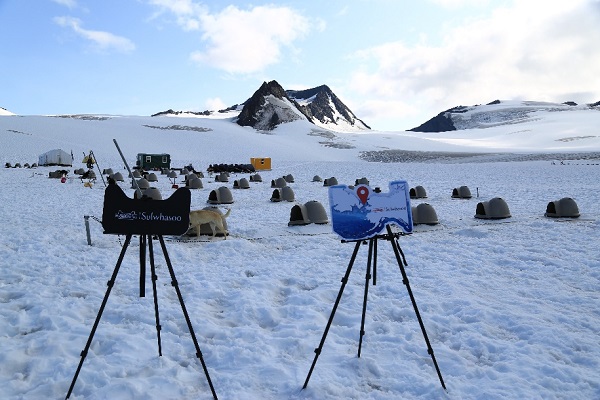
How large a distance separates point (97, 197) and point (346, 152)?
59959mm

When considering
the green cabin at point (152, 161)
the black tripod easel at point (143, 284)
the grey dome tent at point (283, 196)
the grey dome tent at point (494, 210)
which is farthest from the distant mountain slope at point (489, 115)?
the black tripod easel at point (143, 284)

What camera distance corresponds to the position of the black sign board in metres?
4.80

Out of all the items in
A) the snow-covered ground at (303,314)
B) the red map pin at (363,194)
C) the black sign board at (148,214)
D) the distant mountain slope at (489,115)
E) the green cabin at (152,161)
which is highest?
the distant mountain slope at (489,115)

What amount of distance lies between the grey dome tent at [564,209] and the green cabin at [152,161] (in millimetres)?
43245

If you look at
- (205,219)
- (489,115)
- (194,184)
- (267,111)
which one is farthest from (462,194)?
(489,115)

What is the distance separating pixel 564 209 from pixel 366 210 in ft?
46.4

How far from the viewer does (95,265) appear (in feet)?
33.0

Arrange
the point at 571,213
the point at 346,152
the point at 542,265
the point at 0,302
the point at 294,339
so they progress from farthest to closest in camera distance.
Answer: the point at 346,152 → the point at 571,213 → the point at 542,265 → the point at 0,302 → the point at 294,339

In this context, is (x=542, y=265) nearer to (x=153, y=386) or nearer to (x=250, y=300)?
(x=250, y=300)

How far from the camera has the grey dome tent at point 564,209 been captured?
51.9 feet

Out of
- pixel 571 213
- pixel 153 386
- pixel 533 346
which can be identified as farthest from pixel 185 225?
pixel 571 213

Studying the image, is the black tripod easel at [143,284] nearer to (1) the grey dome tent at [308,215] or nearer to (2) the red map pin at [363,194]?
(2) the red map pin at [363,194]

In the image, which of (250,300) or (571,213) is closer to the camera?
(250,300)

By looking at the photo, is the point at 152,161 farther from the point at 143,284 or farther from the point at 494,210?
the point at 143,284
